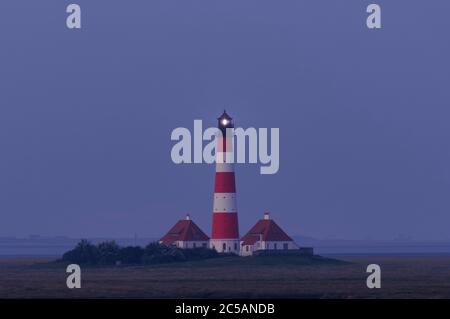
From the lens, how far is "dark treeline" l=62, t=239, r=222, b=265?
93.8 meters

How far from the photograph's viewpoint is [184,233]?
9769 centimetres

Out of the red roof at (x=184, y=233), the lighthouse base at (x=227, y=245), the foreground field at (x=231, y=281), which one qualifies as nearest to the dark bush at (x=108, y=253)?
the foreground field at (x=231, y=281)

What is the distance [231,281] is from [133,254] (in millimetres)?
19615

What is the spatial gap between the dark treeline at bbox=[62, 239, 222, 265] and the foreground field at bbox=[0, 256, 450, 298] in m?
1.30

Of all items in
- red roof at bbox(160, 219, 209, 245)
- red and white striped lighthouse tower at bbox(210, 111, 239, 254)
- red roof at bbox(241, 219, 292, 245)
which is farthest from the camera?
red roof at bbox(160, 219, 209, 245)

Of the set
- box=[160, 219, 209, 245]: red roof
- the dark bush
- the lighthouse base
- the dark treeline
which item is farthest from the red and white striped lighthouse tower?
the dark bush

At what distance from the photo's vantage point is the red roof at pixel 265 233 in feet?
314

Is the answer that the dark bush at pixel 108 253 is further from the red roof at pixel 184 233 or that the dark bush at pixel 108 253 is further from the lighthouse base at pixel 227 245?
the lighthouse base at pixel 227 245

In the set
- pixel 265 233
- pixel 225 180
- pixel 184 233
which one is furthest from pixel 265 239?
pixel 225 180

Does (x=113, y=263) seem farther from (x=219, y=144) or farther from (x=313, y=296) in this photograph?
(x=313, y=296)

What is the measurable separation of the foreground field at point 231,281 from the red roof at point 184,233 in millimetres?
4476

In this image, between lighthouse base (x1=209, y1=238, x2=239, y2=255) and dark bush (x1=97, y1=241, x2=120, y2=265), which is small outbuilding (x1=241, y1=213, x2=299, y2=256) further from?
dark bush (x1=97, y1=241, x2=120, y2=265)
